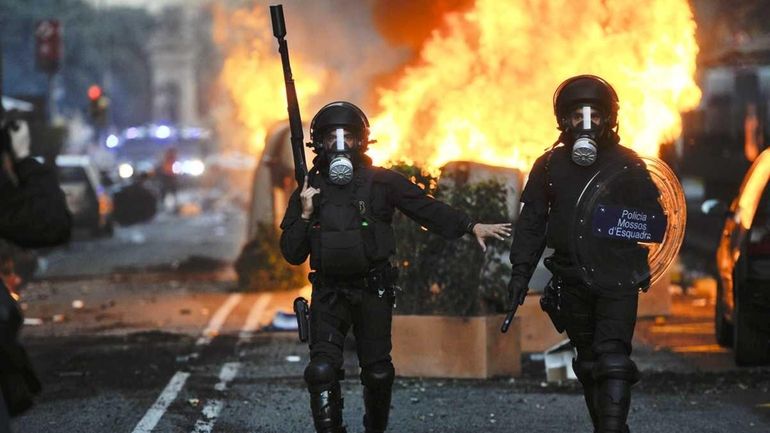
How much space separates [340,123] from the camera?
671cm

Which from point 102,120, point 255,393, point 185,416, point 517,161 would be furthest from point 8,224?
point 102,120

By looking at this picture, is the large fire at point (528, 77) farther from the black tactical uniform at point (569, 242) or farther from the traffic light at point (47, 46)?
the traffic light at point (47, 46)

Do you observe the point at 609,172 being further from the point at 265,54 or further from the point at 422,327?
the point at 265,54

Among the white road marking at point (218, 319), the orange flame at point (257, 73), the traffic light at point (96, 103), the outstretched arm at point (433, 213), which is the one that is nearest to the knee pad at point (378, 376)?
the outstretched arm at point (433, 213)

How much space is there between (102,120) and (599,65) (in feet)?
80.7

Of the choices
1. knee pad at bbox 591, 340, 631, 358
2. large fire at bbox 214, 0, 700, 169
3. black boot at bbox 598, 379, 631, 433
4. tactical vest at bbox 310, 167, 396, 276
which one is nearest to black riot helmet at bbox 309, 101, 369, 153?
tactical vest at bbox 310, 167, 396, 276

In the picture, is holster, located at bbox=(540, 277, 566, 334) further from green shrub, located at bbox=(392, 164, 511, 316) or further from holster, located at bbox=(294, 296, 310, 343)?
green shrub, located at bbox=(392, 164, 511, 316)

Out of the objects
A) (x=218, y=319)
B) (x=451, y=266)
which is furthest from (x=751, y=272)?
(x=218, y=319)

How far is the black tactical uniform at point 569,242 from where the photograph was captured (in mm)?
6648

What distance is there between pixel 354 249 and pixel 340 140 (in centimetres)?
53

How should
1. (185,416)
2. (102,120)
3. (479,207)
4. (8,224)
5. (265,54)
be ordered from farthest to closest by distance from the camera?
(102,120) < (265,54) < (479,207) < (185,416) < (8,224)

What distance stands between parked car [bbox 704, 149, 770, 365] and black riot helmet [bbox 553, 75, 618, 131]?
331cm

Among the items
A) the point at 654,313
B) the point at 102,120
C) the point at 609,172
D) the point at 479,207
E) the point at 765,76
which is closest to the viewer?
the point at 609,172

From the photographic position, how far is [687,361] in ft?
34.8
